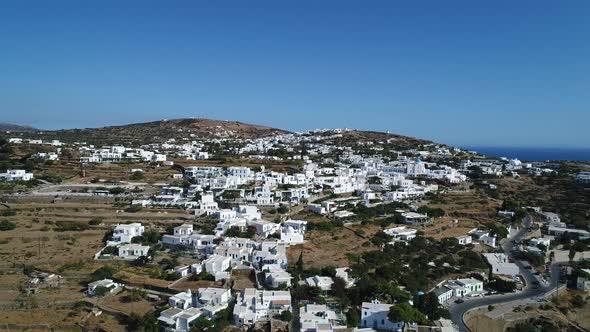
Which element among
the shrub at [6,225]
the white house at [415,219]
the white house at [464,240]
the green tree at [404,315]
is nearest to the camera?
the green tree at [404,315]

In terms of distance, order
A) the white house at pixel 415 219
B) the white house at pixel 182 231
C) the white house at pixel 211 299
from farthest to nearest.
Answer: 1. the white house at pixel 415 219
2. the white house at pixel 182 231
3. the white house at pixel 211 299

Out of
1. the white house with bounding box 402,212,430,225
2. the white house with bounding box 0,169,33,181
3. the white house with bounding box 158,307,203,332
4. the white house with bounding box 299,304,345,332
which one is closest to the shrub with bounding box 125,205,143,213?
the white house with bounding box 0,169,33,181

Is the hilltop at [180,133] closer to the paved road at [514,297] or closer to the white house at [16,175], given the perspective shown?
the white house at [16,175]

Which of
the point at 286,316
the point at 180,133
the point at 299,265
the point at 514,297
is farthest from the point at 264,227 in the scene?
the point at 180,133

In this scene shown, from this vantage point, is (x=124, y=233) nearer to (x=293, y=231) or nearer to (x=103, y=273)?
(x=103, y=273)

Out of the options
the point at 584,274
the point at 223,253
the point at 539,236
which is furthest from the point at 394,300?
the point at 539,236

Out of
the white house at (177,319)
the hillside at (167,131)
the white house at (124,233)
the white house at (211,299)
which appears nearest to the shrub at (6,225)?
the white house at (124,233)

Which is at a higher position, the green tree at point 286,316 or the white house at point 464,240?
the white house at point 464,240

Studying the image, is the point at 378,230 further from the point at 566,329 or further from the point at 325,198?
the point at 566,329
